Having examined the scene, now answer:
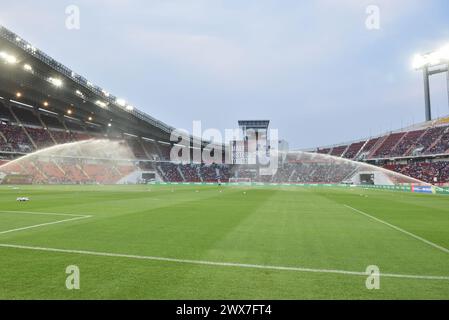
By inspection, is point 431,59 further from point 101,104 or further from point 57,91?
point 57,91

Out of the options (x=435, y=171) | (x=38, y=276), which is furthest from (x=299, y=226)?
(x=435, y=171)

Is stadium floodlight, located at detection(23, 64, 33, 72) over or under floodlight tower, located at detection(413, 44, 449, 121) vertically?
under

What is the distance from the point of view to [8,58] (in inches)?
1677

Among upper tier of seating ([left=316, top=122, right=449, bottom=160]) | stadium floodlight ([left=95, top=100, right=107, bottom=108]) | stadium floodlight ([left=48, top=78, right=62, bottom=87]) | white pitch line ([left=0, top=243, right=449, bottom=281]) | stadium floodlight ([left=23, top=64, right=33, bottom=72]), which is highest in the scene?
stadium floodlight ([left=23, top=64, right=33, bottom=72])

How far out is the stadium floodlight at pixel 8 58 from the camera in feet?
136

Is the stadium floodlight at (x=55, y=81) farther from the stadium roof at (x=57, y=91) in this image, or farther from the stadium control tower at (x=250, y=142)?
the stadium control tower at (x=250, y=142)

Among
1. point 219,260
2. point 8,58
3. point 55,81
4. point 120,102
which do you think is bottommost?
point 219,260

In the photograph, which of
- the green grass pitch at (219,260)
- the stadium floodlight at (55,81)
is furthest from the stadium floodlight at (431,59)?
the stadium floodlight at (55,81)

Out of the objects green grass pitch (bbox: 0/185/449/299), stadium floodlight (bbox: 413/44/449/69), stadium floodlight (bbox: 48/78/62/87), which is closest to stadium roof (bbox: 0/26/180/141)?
stadium floodlight (bbox: 48/78/62/87)

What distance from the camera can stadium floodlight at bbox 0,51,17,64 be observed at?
4143 centimetres

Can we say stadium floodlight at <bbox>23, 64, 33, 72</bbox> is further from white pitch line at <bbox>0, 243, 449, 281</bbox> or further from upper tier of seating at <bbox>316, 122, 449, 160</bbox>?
upper tier of seating at <bbox>316, 122, 449, 160</bbox>

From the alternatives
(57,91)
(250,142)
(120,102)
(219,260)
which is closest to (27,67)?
(57,91)

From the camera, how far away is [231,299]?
4.48 meters

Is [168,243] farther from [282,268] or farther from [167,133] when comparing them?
[167,133]
